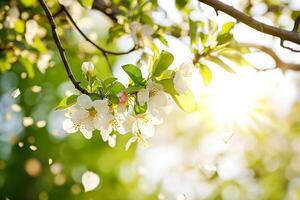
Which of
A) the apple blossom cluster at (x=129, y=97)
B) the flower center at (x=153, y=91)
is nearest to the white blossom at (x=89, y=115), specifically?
the apple blossom cluster at (x=129, y=97)

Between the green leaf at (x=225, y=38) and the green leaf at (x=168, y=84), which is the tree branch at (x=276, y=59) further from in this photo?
the green leaf at (x=168, y=84)

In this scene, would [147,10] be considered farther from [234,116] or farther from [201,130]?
[201,130]

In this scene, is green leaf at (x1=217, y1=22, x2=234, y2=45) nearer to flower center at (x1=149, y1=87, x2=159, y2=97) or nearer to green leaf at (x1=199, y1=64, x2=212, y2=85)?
green leaf at (x1=199, y1=64, x2=212, y2=85)

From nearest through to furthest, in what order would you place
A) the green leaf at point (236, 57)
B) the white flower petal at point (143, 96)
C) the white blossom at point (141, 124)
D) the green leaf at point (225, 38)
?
1. the white flower petal at point (143, 96)
2. the white blossom at point (141, 124)
3. the green leaf at point (225, 38)
4. the green leaf at point (236, 57)

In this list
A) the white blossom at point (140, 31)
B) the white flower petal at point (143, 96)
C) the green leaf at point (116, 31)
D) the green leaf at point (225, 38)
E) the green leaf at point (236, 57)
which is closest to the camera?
the white flower petal at point (143, 96)

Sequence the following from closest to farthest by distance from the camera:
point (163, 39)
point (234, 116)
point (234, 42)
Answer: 1. point (234, 42)
2. point (163, 39)
3. point (234, 116)

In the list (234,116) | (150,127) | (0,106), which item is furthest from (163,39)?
(0,106)

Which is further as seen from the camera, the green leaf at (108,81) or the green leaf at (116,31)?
the green leaf at (116,31)
